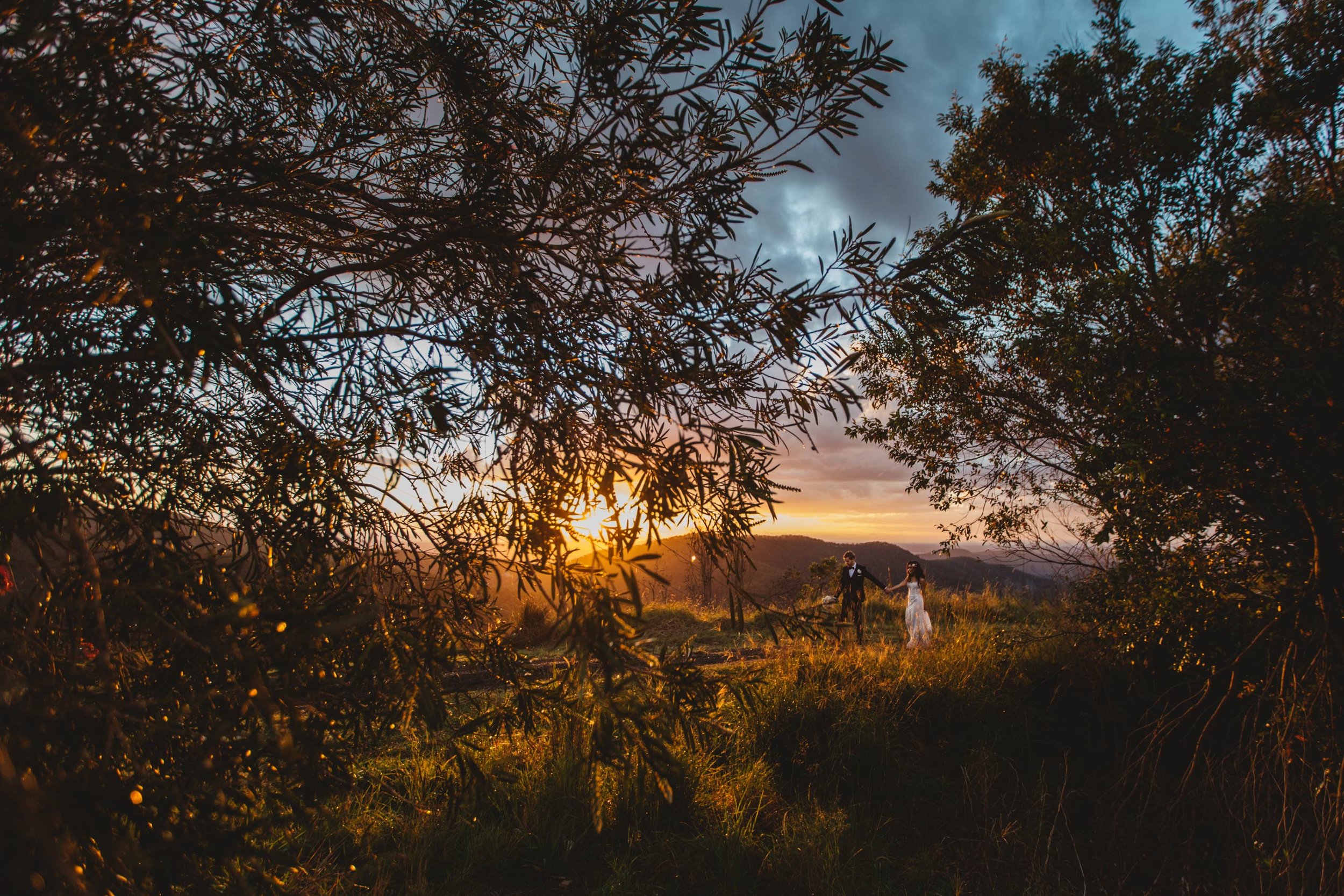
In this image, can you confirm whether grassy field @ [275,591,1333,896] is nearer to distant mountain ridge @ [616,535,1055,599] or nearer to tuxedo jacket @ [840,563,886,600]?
distant mountain ridge @ [616,535,1055,599]

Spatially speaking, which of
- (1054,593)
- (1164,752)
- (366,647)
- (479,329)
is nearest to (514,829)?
(366,647)

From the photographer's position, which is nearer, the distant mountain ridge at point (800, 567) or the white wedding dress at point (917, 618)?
the distant mountain ridge at point (800, 567)

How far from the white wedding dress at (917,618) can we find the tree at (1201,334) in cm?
377

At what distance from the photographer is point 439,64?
2.59m

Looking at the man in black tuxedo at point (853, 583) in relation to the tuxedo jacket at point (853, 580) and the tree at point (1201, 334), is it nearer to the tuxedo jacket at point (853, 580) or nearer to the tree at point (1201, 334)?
the tuxedo jacket at point (853, 580)

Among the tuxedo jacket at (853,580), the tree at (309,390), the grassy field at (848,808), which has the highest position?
the tree at (309,390)

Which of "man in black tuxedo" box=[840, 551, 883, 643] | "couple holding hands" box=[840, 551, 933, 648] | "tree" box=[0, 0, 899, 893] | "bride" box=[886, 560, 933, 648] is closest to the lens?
"tree" box=[0, 0, 899, 893]

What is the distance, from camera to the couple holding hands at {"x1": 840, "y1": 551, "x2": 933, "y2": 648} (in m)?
10.0

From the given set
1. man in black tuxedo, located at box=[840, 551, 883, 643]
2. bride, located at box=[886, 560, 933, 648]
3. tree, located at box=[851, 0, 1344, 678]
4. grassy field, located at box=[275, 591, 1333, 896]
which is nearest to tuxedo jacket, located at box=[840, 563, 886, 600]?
man in black tuxedo, located at box=[840, 551, 883, 643]

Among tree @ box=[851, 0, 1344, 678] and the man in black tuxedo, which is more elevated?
tree @ box=[851, 0, 1344, 678]

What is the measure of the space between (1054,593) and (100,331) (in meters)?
10.3

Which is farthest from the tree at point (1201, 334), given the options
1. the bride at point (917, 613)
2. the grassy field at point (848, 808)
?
the bride at point (917, 613)

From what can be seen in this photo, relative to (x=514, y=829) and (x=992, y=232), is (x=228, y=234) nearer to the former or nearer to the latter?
(x=992, y=232)

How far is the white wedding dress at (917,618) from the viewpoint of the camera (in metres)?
9.83
